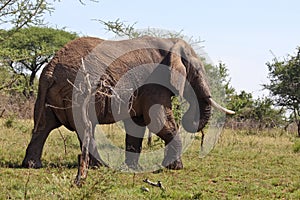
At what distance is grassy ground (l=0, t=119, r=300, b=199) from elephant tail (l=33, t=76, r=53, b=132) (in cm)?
67

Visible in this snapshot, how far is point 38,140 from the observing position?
8883mm

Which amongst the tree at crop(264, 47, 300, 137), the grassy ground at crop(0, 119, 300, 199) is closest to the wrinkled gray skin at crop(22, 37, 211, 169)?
the grassy ground at crop(0, 119, 300, 199)

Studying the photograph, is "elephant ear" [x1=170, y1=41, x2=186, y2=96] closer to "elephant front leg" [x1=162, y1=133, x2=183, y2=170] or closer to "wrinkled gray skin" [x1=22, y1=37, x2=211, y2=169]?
"wrinkled gray skin" [x1=22, y1=37, x2=211, y2=169]

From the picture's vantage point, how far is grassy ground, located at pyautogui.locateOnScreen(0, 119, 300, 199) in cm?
621

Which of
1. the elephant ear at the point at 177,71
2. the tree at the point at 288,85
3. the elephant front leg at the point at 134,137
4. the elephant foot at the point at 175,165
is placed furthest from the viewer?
the tree at the point at 288,85

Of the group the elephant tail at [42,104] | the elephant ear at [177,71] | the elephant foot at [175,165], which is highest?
the elephant ear at [177,71]

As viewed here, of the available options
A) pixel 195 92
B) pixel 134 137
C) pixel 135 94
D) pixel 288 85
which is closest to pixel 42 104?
pixel 135 94

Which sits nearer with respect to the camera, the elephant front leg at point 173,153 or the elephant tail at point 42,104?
the elephant tail at point 42,104

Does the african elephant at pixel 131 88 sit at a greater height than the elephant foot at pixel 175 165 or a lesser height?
greater

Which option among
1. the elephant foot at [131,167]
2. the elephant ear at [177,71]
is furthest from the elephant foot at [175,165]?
the elephant ear at [177,71]

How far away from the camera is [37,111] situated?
883 centimetres

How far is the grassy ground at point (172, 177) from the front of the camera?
621 centimetres

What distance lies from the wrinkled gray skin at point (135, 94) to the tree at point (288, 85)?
14.0 m

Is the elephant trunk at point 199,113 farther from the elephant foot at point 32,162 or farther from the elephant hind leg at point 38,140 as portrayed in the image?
→ the elephant foot at point 32,162
